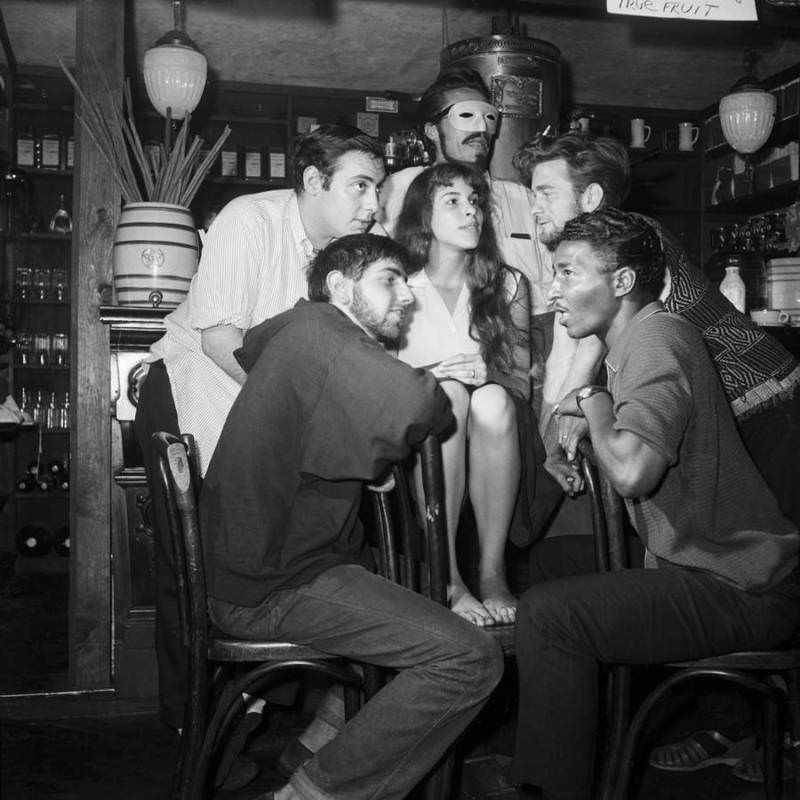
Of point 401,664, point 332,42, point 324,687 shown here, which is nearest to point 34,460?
point 332,42

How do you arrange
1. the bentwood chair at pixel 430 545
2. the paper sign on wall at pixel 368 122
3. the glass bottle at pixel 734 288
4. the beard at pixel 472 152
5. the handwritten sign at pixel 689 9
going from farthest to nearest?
1. the paper sign on wall at pixel 368 122
2. the glass bottle at pixel 734 288
3. the beard at pixel 472 152
4. the handwritten sign at pixel 689 9
5. the bentwood chair at pixel 430 545

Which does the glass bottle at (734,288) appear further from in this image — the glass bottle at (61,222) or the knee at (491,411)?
the glass bottle at (61,222)

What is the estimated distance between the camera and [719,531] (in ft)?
5.77

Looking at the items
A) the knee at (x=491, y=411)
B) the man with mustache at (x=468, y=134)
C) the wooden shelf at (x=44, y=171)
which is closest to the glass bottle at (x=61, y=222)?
the wooden shelf at (x=44, y=171)

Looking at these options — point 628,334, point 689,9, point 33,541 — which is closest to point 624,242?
point 628,334

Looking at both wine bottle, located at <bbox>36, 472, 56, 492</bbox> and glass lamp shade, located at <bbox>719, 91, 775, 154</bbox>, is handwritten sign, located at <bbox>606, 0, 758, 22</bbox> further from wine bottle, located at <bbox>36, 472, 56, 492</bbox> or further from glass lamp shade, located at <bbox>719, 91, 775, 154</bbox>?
wine bottle, located at <bbox>36, 472, 56, 492</bbox>

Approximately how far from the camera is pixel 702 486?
1.76 metres

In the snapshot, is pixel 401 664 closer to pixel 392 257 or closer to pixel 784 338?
pixel 392 257

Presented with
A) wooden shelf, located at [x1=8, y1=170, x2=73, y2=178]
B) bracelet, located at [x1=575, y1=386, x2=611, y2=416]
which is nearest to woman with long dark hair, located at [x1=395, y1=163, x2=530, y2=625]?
bracelet, located at [x1=575, y1=386, x2=611, y2=416]

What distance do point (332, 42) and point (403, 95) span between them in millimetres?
618

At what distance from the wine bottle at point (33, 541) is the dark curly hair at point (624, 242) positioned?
463 cm

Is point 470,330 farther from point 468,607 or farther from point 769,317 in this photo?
point 769,317

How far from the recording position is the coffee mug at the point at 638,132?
629 cm

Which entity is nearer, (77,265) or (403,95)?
(77,265)
